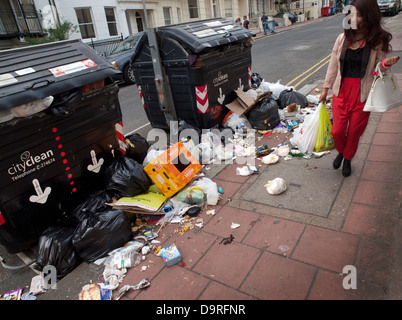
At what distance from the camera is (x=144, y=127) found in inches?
244

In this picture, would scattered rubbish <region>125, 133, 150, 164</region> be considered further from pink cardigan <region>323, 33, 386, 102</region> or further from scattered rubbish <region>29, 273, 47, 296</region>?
pink cardigan <region>323, 33, 386, 102</region>

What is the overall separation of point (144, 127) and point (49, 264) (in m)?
3.85

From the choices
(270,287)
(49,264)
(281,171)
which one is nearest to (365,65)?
(281,171)

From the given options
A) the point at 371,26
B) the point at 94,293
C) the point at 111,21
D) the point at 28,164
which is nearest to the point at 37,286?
the point at 94,293

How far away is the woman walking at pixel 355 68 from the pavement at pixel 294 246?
487mm

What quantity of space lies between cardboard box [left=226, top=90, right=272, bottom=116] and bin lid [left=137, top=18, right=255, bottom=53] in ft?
3.10

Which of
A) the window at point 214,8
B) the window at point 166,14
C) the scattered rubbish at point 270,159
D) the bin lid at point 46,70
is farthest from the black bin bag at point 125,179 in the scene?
the window at point 214,8

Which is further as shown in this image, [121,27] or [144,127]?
[121,27]

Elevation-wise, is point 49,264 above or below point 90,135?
below

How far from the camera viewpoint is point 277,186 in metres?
3.29

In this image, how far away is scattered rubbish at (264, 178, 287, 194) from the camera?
328 cm

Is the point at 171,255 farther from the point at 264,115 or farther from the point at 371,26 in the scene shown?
the point at 264,115

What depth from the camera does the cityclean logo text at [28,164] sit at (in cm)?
269
